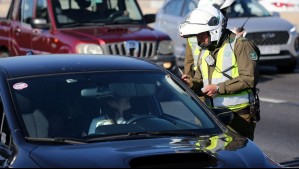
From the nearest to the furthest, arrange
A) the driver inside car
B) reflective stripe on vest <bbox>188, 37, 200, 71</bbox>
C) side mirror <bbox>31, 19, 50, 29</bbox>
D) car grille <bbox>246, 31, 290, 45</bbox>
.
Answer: the driver inside car
reflective stripe on vest <bbox>188, 37, 200, 71</bbox>
side mirror <bbox>31, 19, 50, 29</bbox>
car grille <bbox>246, 31, 290, 45</bbox>

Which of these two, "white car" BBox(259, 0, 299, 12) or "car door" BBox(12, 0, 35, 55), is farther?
"white car" BBox(259, 0, 299, 12)

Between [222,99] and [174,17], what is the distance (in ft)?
41.9

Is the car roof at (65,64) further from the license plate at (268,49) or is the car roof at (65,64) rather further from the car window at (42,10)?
the license plate at (268,49)

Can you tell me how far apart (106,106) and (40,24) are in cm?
871

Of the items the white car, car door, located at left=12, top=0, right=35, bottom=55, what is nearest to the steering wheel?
car door, located at left=12, top=0, right=35, bottom=55

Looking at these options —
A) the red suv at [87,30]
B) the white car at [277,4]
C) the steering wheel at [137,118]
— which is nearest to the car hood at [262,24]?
the red suv at [87,30]

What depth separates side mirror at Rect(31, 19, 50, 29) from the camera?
14.3 meters

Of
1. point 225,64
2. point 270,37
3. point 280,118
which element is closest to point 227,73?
point 225,64

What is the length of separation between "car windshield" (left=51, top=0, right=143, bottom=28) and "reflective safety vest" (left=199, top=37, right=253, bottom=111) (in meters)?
7.94

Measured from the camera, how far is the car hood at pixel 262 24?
17453 mm

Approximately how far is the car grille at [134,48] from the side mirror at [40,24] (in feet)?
4.01

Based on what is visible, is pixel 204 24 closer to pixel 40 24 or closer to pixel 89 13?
pixel 40 24

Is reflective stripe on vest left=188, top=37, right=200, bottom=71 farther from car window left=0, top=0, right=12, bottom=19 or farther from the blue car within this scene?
car window left=0, top=0, right=12, bottom=19

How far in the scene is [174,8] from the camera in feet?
64.8
